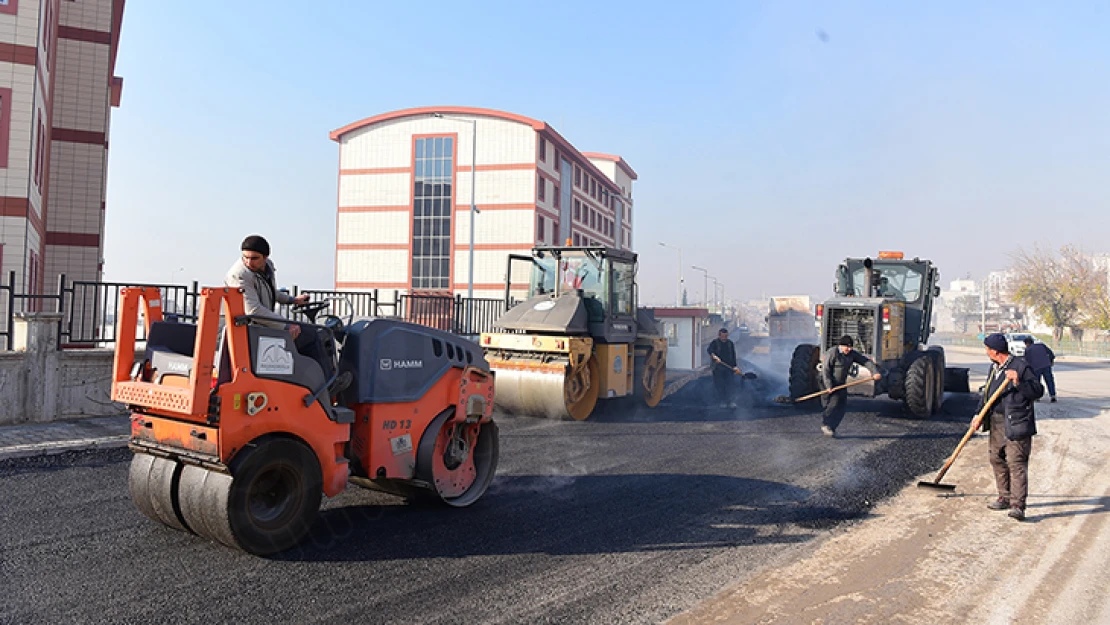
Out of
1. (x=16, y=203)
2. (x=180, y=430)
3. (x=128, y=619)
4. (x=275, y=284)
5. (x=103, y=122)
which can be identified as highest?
(x=103, y=122)

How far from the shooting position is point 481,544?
17.3 feet

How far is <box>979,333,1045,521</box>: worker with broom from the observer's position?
6.34 m

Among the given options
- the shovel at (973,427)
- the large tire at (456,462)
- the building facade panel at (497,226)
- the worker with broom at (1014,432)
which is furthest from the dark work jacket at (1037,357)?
the building facade panel at (497,226)

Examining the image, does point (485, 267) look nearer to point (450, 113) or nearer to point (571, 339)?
point (450, 113)

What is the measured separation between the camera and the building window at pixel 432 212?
42.3m

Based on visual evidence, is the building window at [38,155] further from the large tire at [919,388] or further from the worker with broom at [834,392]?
the large tire at [919,388]

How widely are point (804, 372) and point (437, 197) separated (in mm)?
32433

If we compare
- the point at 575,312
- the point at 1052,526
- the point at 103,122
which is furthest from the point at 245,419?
the point at 103,122

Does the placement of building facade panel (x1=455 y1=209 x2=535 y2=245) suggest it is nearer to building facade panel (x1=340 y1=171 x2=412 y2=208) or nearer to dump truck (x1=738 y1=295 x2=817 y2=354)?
building facade panel (x1=340 y1=171 x2=412 y2=208)

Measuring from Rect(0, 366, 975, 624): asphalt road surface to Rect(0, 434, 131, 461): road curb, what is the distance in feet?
0.52

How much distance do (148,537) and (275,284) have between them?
196cm

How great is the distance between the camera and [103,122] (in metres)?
21.6

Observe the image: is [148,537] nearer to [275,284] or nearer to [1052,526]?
[275,284]

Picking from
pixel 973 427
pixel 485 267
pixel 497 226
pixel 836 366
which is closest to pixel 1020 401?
pixel 973 427
